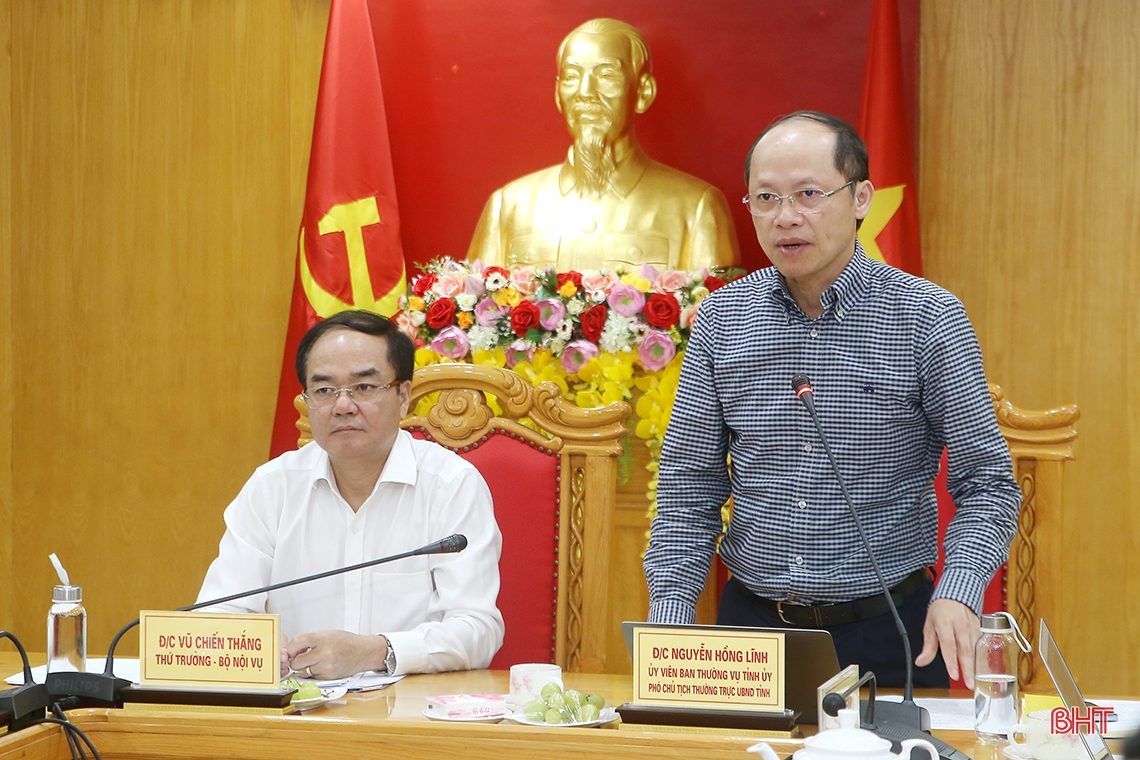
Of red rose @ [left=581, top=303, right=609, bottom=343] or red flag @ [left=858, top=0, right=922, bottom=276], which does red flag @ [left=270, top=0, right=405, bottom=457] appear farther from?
red flag @ [left=858, top=0, right=922, bottom=276]

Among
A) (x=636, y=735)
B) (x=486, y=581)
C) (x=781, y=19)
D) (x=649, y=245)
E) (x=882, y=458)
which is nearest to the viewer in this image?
(x=636, y=735)

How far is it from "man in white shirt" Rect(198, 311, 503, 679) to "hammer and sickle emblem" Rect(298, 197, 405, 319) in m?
1.45

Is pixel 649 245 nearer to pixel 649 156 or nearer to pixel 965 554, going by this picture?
pixel 649 156

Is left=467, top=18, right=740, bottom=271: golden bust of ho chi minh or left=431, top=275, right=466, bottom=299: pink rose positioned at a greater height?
left=467, top=18, right=740, bottom=271: golden bust of ho chi minh

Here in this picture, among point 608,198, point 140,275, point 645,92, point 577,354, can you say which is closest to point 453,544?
point 577,354

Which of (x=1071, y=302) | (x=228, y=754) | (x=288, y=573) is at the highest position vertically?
(x=1071, y=302)

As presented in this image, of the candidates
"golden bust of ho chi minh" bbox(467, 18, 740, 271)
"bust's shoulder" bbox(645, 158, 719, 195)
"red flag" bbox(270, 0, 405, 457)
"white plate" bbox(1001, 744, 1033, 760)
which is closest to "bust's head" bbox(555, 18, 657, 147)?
"golden bust of ho chi minh" bbox(467, 18, 740, 271)

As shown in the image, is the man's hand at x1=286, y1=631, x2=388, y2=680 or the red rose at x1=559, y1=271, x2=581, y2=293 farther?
the red rose at x1=559, y1=271, x2=581, y2=293

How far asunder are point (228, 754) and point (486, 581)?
58cm

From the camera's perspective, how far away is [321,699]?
4.34 ft

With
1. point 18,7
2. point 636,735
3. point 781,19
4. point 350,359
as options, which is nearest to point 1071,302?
point 781,19

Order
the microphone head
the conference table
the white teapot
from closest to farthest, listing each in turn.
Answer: the white teapot
the conference table
the microphone head

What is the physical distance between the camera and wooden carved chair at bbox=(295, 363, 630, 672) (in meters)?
1.84

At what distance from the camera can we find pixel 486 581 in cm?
176
